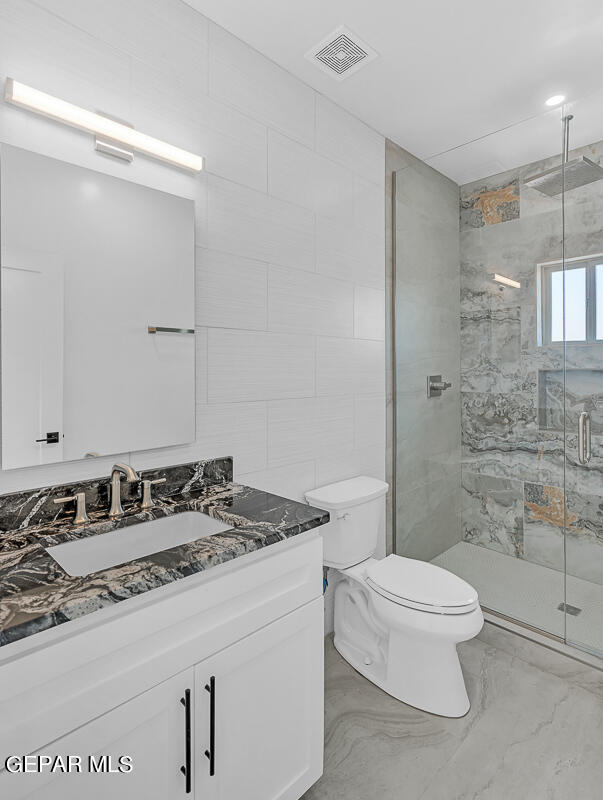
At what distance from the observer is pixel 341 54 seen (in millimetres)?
1789

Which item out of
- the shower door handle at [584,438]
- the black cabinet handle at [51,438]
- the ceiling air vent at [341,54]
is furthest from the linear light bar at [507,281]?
the black cabinet handle at [51,438]

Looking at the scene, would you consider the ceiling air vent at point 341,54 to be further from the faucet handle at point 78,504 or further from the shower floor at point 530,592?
the shower floor at point 530,592

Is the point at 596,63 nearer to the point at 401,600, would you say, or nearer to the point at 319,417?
the point at 319,417

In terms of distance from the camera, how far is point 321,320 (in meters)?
2.05

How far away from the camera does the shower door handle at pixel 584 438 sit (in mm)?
2047

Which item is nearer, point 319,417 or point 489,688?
point 489,688

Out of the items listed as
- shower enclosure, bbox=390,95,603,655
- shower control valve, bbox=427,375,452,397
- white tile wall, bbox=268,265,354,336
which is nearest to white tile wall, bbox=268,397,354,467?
white tile wall, bbox=268,265,354,336

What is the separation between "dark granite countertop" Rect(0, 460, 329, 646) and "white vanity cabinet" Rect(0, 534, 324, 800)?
58mm

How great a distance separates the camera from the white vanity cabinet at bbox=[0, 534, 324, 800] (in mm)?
799

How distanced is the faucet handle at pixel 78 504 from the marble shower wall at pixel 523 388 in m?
1.92

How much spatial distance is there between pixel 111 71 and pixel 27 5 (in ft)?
0.76

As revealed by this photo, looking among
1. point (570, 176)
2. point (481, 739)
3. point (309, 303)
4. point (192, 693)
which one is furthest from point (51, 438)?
point (570, 176)

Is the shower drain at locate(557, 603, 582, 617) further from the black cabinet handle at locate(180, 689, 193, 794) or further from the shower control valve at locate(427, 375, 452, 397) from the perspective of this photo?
the black cabinet handle at locate(180, 689, 193, 794)

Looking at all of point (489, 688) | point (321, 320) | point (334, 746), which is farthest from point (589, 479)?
point (334, 746)
